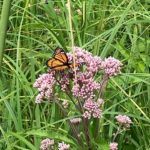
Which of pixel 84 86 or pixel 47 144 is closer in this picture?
pixel 84 86

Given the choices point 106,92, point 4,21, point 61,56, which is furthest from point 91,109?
point 4,21

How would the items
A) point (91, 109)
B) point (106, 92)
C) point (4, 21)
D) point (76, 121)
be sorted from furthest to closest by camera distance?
point (106, 92) < point (76, 121) < point (91, 109) < point (4, 21)

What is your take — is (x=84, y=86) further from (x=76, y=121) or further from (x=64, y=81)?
(x=76, y=121)

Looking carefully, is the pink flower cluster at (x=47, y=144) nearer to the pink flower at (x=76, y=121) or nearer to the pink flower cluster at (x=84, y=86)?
the pink flower at (x=76, y=121)

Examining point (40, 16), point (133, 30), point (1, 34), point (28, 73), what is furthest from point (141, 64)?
point (1, 34)

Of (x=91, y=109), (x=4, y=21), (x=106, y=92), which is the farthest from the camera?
(x=106, y=92)

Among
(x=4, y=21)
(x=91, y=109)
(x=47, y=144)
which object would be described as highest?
(x=4, y=21)

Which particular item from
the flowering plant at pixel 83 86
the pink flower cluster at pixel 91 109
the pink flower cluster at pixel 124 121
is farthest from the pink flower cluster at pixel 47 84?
the pink flower cluster at pixel 124 121

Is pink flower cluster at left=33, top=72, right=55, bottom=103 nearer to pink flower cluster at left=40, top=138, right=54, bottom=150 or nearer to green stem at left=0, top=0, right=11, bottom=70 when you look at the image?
pink flower cluster at left=40, top=138, right=54, bottom=150

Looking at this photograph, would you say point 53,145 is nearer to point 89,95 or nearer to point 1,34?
point 89,95
